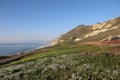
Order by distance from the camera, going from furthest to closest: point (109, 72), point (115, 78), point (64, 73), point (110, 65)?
point (110, 65)
point (64, 73)
point (109, 72)
point (115, 78)

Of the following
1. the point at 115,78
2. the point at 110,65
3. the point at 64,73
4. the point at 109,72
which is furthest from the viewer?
the point at 110,65

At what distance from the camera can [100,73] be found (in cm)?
2400

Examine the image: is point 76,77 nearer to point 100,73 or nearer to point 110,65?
point 100,73

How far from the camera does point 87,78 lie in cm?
2278

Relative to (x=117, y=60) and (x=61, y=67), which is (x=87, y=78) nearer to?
(x=61, y=67)

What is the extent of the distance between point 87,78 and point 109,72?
9.23 feet

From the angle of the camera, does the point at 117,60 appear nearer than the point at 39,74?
No

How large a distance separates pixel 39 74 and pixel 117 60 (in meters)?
10.8

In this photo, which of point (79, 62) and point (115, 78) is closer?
point (115, 78)

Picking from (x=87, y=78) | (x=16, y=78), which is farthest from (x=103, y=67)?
(x=16, y=78)

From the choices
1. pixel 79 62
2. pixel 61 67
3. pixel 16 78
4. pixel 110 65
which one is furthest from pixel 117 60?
pixel 16 78

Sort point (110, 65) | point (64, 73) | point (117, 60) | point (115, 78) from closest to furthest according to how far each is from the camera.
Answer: point (115, 78), point (64, 73), point (110, 65), point (117, 60)

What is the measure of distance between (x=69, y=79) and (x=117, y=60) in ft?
31.9

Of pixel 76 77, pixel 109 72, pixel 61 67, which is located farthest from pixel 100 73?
pixel 61 67
